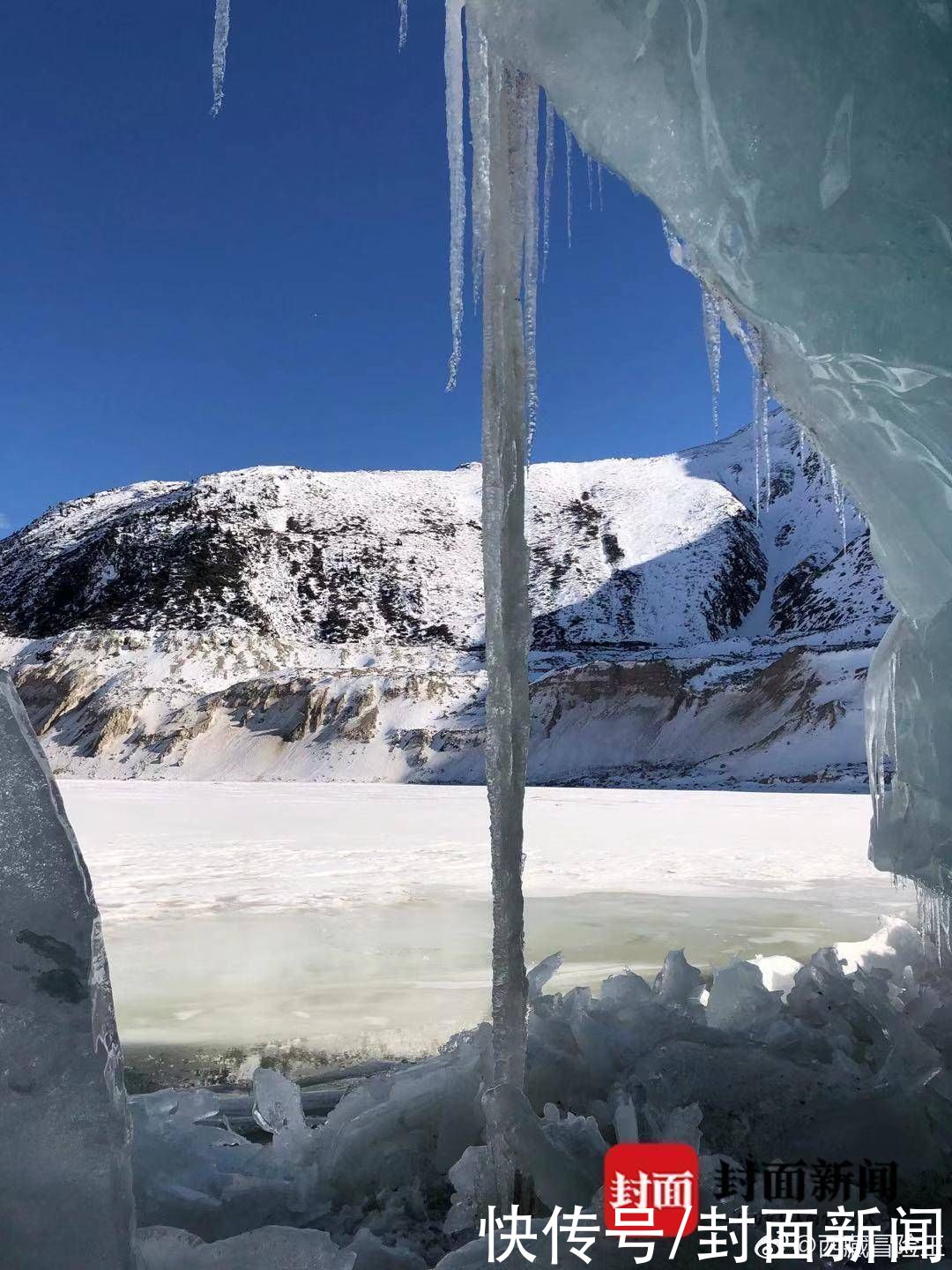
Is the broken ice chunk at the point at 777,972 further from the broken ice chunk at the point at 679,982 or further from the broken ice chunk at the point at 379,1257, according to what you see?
the broken ice chunk at the point at 379,1257

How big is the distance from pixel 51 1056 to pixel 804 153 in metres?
2.58

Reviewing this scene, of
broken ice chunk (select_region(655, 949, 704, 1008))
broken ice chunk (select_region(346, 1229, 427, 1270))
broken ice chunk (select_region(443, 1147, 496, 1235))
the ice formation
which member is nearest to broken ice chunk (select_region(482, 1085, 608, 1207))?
the ice formation

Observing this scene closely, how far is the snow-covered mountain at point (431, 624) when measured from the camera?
107ft

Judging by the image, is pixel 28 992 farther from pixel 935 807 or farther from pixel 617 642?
pixel 617 642

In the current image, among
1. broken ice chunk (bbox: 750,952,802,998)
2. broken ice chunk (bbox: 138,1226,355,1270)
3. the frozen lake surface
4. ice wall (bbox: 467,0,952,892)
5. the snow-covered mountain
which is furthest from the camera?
the snow-covered mountain

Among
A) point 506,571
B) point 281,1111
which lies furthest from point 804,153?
point 281,1111

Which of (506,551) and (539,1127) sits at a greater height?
(506,551)

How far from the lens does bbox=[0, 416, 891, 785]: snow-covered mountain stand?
32688 millimetres

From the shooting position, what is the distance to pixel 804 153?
2186 millimetres

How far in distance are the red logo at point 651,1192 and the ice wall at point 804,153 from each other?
1.48m

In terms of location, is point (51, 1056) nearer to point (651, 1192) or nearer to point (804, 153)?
point (651, 1192)

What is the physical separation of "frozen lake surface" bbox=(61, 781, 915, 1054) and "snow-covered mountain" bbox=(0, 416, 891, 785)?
60.6ft

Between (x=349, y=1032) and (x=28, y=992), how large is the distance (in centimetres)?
233

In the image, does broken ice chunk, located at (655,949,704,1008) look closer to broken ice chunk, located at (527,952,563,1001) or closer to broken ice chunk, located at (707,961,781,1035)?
broken ice chunk, located at (707,961,781,1035)
